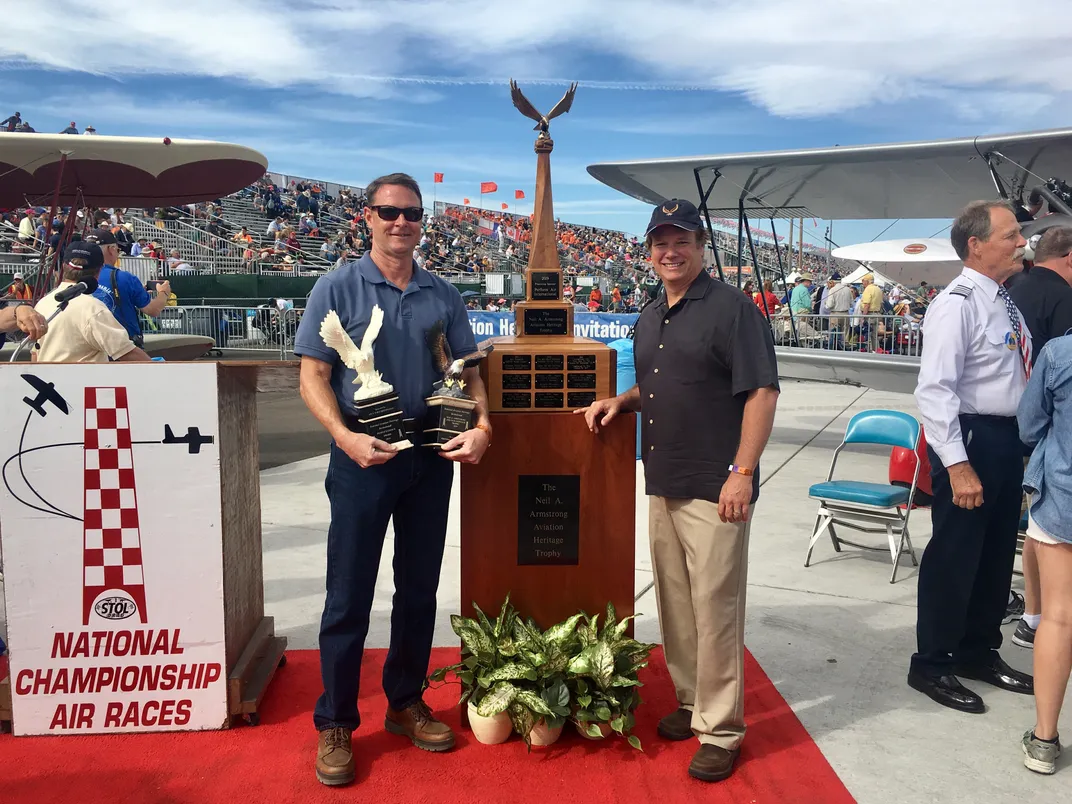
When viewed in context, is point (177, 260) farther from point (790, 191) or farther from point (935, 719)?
point (935, 719)

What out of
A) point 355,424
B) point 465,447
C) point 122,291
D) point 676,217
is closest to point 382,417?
point 355,424

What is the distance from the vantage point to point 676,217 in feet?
8.60

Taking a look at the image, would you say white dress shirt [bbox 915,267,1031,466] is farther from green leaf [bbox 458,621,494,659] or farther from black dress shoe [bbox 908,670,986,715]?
green leaf [bbox 458,621,494,659]

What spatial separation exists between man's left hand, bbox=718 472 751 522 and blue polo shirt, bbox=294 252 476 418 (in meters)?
1.05

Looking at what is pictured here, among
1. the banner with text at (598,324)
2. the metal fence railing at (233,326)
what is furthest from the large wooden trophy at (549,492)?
the metal fence railing at (233,326)

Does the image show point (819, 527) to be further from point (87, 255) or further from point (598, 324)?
point (598, 324)

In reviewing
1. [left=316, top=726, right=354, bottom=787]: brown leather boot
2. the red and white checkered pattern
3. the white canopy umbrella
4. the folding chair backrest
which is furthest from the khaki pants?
the white canopy umbrella

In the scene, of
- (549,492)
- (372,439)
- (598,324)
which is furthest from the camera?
(598,324)

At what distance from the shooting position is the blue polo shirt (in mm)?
2506

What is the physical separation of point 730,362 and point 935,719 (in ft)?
5.85

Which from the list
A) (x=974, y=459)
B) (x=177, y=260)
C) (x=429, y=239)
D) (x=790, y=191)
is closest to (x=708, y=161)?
(x=790, y=191)

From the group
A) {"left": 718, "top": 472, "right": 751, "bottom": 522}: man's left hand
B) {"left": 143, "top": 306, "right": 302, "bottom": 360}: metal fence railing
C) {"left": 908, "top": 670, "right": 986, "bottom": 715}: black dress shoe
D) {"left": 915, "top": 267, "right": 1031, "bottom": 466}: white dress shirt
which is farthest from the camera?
{"left": 143, "top": 306, "right": 302, "bottom": 360}: metal fence railing

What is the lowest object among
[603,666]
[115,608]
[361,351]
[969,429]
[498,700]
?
[498,700]

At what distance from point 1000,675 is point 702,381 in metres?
2.11
